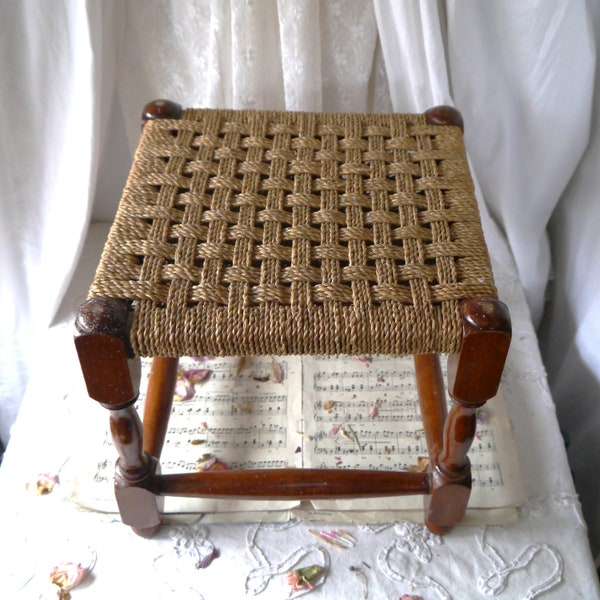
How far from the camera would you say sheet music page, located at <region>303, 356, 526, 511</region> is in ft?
A: 2.19

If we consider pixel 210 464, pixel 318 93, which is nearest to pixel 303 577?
pixel 210 464

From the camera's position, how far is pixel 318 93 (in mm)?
741

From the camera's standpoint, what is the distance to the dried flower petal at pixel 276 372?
772 mm

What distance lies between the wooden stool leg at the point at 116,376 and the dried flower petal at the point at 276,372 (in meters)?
0.23

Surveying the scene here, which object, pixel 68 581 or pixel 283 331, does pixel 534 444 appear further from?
pixel 68 581

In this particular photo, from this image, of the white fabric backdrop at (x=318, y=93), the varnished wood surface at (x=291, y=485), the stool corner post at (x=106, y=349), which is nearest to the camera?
the stool corner post at (x=106, y=349)

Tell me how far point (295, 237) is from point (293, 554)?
330 mm

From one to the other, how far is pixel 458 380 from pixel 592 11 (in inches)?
19.6

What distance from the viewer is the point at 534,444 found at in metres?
0.72

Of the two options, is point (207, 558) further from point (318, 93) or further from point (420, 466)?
point (318, 93)

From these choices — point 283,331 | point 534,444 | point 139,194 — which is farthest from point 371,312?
point 534,444

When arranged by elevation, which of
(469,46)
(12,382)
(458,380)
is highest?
(469,46)

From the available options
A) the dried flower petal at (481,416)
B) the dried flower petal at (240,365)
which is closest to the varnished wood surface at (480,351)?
the dried flower petal at (481,416)

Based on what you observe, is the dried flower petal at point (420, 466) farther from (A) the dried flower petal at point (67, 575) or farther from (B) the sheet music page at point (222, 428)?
(A) the dried flower petal at point (67, 575)
